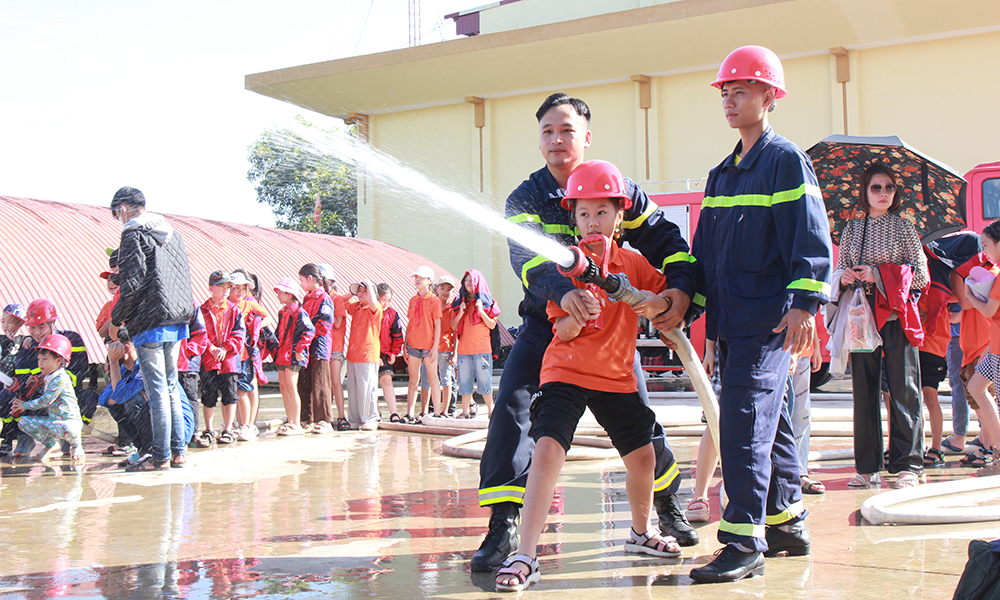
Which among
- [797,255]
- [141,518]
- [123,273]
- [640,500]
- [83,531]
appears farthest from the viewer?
[123,273]

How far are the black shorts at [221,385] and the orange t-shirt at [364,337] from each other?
A: 157 cm

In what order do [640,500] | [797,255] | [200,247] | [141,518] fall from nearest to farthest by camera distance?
[797,255], [640,500], [141,518], [200,247]

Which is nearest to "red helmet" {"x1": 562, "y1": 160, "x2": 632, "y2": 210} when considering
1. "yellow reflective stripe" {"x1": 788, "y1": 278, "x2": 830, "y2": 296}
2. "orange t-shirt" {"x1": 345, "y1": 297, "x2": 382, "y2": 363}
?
"yellow reflective stripe" {"x1": 788, "y1": 278, "x2": 830, "y2": 296}

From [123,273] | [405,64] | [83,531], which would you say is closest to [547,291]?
[83,531]

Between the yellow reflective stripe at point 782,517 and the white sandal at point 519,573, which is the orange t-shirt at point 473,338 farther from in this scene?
the white sandal at point 519,573

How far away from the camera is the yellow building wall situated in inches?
728

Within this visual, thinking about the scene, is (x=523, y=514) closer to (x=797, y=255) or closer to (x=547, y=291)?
(x=547, y=291)

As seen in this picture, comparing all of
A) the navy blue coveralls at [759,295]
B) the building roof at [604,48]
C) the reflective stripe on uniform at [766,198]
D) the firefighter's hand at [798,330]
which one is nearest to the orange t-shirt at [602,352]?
the navy blue coveralls at [759,295]

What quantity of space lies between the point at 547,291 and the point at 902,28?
18211mm

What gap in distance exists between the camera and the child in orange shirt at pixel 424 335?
1012cm

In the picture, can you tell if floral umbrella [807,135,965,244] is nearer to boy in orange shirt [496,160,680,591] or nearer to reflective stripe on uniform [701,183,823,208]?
reflective stripe on uniform [701,183,823,208]

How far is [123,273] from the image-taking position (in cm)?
611

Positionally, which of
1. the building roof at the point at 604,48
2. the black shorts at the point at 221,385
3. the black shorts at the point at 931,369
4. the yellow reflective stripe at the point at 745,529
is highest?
the building roof at the point at 604,48

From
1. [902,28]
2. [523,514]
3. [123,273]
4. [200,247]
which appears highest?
[902,28]
